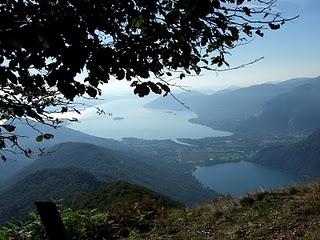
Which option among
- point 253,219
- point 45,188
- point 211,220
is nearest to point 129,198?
point 211,220

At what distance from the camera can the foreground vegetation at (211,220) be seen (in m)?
10.4

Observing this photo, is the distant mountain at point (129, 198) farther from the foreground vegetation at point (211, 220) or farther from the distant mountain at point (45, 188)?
the distant mountain at point (45, 188)

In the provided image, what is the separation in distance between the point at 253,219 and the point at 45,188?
465ft

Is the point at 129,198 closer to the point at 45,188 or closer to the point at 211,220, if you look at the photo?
the point at 211,220

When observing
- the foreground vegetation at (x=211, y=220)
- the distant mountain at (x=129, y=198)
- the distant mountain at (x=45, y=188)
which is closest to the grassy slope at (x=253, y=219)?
the foreground vegetation at (x=211, y=220)

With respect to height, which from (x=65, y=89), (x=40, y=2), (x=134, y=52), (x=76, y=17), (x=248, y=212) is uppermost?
(x=40, y=2)

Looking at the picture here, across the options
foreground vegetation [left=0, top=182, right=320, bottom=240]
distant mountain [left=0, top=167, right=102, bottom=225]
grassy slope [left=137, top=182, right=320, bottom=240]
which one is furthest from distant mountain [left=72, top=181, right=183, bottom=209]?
distant mountain [left=0, top=167, right=102, bottom=225]

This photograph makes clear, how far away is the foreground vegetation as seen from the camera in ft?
34.3

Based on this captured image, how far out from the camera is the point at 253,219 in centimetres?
1142

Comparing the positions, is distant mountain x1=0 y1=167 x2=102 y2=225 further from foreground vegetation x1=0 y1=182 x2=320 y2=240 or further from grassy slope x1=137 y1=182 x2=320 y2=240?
grassy slope x1=137 y1=182 x2=320 y2=240

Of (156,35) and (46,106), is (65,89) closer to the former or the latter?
(156,35)

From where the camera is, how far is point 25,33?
3.61 m

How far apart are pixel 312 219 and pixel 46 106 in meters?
6.83

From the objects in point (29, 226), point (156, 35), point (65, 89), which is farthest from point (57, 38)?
point (29, 226)
